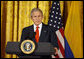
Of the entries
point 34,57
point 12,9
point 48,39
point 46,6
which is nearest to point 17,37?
point 12,9

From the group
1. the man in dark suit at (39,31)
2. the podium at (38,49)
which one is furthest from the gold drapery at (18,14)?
the podium at (38,49)

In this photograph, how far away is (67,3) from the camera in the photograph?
4.32 m

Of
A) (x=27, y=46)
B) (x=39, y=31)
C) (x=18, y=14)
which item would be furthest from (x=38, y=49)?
(x=18, y=14)

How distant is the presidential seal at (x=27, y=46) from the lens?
1.68 meters

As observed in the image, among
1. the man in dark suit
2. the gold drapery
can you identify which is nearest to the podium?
the man in dark suit

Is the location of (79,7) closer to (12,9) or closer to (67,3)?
(67,3)

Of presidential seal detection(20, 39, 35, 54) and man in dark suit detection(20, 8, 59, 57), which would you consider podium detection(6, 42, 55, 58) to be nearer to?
presidential seal detection(20, 39, 35, 54)

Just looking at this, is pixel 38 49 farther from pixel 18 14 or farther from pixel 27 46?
pixel 18 14

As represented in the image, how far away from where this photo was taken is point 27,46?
5.50 ft

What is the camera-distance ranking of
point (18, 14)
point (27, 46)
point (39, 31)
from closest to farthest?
point (27, 46) → point (39, 31) → point (18, 14)

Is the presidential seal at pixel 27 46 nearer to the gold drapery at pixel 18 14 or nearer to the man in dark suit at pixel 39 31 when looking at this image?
the man in dark suit at pixel 39 31

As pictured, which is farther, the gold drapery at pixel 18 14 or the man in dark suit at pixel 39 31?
the gold drapery at pixel 18 14

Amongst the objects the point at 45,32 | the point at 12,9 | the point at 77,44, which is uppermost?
the point at 12,9

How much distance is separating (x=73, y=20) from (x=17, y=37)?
1.40 meters
